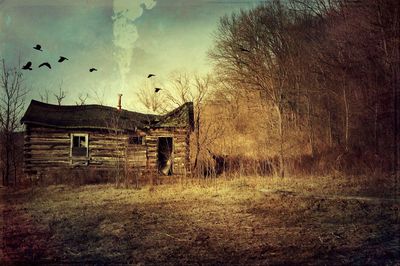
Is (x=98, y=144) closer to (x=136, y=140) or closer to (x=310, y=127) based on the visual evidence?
(x=136, y=140)

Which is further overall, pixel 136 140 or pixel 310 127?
pixel 310 127

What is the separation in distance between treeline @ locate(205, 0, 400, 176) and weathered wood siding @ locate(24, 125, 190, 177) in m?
3.35

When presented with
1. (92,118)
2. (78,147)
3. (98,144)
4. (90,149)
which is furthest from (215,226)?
(92,118)

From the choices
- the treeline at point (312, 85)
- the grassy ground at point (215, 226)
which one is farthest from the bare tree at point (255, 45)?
the grassy ground at point (215, 226)

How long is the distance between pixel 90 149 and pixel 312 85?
54.4ft

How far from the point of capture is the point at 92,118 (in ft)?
73.8

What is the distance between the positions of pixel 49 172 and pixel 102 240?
48.8 ft

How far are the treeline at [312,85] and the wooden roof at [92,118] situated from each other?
10.8 feet

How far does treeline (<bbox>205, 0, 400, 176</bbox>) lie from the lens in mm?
16531

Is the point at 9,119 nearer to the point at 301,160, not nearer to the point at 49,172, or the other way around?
the point at 49,172

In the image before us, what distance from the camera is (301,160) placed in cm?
1991

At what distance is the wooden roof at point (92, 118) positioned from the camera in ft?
70.0

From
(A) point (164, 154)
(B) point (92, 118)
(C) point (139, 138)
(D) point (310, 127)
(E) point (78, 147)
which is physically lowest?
(A) point (164, 154)

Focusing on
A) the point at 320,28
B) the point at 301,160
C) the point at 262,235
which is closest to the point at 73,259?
the point at 262,235
